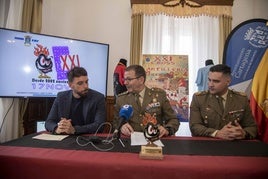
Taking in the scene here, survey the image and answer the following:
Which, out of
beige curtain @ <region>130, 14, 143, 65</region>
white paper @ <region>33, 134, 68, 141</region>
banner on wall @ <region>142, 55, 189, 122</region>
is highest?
beige curtain @ <region>130, 14, 143, 65</region>

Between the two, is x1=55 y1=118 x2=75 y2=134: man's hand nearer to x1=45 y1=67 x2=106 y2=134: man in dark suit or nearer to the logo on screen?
x1=45 y1=67 x2=106 y2=134: man in dark suit

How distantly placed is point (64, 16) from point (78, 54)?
1.18 metres

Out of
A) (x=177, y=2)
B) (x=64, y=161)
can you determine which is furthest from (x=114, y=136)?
(x=177, y=2)

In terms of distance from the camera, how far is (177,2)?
3.65 m

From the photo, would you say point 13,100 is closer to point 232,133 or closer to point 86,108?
point 86,108

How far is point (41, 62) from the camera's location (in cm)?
281

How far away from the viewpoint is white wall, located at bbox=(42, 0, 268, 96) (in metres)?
3.84

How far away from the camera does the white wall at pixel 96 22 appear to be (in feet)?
12.6

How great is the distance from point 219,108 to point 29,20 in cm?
259

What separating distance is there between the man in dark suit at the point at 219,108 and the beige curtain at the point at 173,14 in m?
1.78

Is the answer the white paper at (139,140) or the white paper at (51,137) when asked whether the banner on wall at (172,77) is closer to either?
Result: the white paper at (139,140)

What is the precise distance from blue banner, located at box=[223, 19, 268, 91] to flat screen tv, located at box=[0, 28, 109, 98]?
175 centimetres

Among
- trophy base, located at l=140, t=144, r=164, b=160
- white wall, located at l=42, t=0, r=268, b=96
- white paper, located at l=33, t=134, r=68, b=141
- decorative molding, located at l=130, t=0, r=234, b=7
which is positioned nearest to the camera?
trophy base, located at l=140, t=144, r=164, b=160

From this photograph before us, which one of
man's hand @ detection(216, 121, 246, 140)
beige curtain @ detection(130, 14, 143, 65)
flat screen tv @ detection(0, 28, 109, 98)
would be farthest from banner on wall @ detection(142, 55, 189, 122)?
man's hand @ detection(216, 121, 246, 140)
